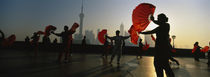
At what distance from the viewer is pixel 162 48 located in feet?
9.94

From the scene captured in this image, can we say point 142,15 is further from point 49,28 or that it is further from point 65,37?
point 49,28

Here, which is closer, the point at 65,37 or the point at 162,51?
the point at 162,51

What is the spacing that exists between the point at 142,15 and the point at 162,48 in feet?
3.70

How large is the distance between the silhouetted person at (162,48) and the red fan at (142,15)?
1.61ft

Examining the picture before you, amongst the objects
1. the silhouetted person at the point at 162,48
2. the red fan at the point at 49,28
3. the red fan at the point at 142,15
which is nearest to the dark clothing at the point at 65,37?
the red fan at the point at 49,28

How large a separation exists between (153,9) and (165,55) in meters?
1.22

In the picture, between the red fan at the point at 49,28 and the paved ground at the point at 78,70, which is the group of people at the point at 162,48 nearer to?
the paved ground at the point at 78,70

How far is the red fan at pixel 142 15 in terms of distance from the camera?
11.9 feet

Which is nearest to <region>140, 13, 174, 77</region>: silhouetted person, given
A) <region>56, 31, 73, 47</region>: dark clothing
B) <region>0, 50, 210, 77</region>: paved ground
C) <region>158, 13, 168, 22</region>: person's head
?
<region>158, 13, 168, 22</region>: person's head

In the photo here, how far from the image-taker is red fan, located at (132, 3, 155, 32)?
3.62 meters

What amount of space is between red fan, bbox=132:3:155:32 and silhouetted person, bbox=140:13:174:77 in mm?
492

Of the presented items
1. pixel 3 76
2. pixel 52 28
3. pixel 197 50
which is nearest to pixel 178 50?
pixel 197 50

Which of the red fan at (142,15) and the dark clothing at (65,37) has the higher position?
the red fan at (142,15)

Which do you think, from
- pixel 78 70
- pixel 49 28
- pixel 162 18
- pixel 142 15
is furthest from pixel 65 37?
pixel 162 18
